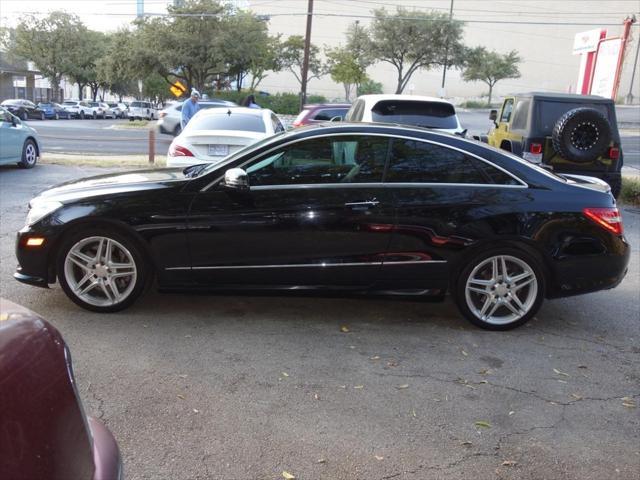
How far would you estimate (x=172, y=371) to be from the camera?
12.6ft

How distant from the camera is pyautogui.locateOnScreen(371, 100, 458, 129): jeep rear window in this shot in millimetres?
9367

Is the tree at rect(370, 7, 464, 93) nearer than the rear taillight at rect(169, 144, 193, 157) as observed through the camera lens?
No

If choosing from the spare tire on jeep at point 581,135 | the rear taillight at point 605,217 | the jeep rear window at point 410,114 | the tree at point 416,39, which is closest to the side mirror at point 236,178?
the rear taillight at point 605,217

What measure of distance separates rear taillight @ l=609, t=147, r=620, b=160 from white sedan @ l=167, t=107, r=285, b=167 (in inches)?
220

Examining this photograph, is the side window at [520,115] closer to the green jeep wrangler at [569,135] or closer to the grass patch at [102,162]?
the green jeep wrangler at [569,135]

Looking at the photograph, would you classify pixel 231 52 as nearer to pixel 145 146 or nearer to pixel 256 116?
pixel 145 146

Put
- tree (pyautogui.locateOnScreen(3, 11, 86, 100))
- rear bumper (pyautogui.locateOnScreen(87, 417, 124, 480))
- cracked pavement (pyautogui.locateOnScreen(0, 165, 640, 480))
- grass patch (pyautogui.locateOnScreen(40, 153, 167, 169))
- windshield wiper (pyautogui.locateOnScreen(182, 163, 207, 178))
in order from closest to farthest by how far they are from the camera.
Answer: rear bumper (pyautogui.locateOnScreen(87, 417, 124, 480))
cracked pavement (pyautogui.locateOnScreen(0, 165, 640, 480))
windshield wiper (pyautogui.locateOnScreen(182, 163, 207, 178))
grass patch (pyautogui.locateOnScreen(40, 153, 167, 169))
tree (pyautogui.locateOnScreen(3, 11, 86, 100))

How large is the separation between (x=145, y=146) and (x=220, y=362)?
18.6 m

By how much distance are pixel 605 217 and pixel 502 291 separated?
100 cm

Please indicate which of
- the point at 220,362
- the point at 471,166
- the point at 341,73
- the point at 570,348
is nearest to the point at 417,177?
the point at 471,166

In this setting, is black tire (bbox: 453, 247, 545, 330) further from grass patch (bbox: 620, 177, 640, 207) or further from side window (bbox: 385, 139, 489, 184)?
grass patch (bbox: 620, 177, 640, 207)

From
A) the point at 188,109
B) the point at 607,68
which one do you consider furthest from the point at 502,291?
the point at 607,68

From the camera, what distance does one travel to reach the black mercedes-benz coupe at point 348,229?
459 centimetres

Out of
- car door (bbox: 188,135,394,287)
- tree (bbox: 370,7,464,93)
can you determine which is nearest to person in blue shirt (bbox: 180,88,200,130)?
car door (bbox: 188,135,394,287)
